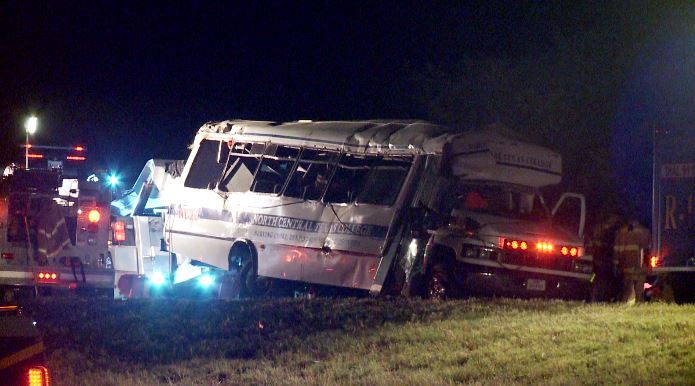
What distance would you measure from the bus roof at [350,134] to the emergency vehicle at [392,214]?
0.07 feet

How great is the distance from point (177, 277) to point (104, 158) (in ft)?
16.7

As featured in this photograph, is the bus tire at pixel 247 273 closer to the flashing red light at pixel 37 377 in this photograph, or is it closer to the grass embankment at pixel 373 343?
the grass embankment at pixel 373 343

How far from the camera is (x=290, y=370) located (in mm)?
11008

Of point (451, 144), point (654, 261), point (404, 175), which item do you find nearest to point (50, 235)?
point (404, 175)

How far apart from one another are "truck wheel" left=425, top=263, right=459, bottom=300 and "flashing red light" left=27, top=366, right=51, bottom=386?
1073 cm

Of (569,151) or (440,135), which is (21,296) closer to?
(440,135)

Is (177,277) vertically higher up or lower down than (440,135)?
lower down

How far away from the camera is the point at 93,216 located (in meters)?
19.5

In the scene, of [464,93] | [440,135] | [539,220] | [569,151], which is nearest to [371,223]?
[440,135]

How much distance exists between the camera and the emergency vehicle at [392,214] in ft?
52.6

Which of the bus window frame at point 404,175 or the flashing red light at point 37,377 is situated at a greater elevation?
the bus window frame at point 404,175

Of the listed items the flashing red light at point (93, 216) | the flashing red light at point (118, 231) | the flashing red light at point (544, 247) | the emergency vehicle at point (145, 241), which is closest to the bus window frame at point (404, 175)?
the flashing red light at point (544, 247)

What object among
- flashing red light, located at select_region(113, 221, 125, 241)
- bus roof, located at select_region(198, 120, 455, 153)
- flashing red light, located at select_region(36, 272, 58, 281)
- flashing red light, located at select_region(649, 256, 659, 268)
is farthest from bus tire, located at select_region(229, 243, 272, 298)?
flashing red light, located at select_region(649, 256, 659, 268)

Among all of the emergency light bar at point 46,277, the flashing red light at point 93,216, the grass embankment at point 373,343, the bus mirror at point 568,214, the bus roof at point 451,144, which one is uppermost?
the bus roof at point 451,144
